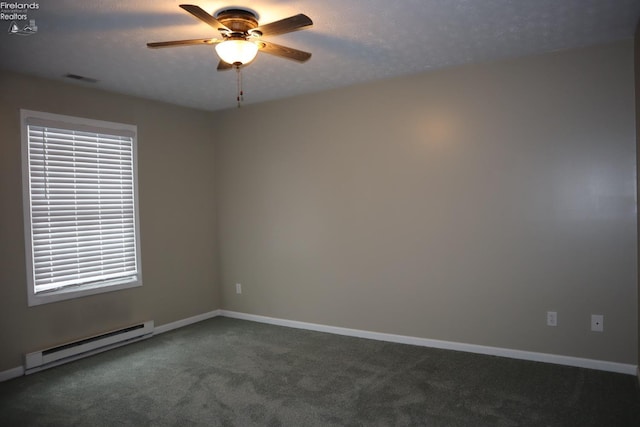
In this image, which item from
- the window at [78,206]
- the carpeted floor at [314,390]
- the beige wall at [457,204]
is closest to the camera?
the carpeted floor at [314,390]

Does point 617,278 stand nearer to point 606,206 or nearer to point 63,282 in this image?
point 606,206

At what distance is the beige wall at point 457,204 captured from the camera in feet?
11.2

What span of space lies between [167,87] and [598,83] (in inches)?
146

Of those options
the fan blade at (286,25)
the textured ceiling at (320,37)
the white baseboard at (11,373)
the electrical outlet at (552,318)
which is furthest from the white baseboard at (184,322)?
the electrical outlet at (552,318)

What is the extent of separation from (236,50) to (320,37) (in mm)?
791

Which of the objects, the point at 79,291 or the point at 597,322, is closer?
the point at 597,322

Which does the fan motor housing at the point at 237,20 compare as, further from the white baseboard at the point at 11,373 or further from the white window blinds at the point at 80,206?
the white baseboard at the point at 11,373

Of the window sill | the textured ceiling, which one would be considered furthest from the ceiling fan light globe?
the window sill

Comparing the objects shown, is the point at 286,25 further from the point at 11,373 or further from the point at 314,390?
the point at 11,373

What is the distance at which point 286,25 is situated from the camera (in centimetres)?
237

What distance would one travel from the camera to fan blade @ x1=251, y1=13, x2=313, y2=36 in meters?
2.26

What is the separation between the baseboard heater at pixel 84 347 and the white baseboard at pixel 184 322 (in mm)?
166

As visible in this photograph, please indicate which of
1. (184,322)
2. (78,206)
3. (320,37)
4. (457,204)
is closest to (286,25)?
(320,37)

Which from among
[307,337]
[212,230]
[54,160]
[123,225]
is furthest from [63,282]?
[307,337]
